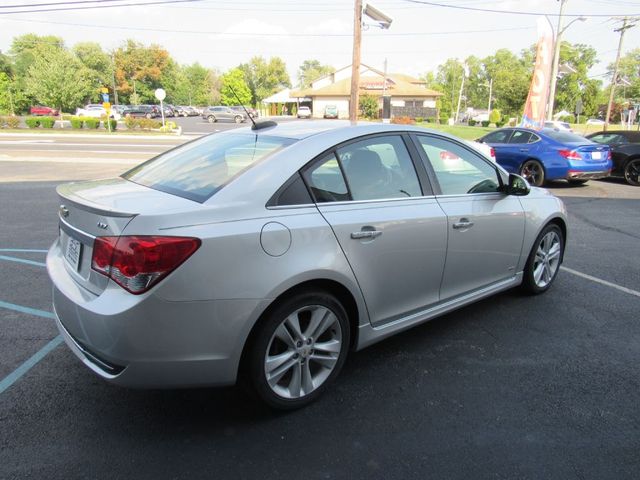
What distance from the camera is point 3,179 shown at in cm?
1184

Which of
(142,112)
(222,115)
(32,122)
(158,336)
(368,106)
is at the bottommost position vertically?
(158,336)

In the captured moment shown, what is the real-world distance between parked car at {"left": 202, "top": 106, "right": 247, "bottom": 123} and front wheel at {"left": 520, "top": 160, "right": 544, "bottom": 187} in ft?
136

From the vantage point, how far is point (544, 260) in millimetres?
4570

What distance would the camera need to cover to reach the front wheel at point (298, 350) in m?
2.55

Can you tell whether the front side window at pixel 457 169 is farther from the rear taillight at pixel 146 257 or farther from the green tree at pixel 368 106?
the green tree at pixel 368 106

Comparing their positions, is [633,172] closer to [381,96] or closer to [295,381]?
[295,381]

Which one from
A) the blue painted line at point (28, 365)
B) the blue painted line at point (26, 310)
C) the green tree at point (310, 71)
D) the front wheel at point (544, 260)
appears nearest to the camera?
the blue painted line at point (28, 365)

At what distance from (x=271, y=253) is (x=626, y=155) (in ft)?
46.0

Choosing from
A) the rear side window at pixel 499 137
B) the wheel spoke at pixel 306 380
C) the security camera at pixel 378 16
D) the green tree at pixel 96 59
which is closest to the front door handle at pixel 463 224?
the wheel spoke at pixel 306 380

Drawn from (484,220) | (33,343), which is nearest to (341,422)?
(484,220)

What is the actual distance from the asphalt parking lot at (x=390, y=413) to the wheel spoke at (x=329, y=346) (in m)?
0.32

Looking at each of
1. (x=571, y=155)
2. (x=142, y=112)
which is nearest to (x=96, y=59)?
(x=142, y=112)

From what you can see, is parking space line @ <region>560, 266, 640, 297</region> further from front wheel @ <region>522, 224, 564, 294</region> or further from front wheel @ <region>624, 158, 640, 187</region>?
front wheel @ <region>624, 158, 640, 187</region>

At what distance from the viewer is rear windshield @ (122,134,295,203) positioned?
276 centimetres
